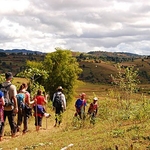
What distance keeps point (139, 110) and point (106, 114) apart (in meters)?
3.14

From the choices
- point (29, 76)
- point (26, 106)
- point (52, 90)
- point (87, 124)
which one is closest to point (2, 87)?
point (26, 106)

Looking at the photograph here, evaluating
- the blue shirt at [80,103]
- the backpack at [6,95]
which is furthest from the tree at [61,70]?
the backpack at [6,95]

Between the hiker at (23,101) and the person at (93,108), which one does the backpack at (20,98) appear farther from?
the person at (93,108)

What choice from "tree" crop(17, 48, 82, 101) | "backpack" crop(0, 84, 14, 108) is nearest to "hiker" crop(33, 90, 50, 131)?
"backpack" crop(0, 84, 14, 108)

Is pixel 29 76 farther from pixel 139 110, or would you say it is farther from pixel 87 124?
pixel 139 110

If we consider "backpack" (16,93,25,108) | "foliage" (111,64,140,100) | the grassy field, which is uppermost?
"foliage" (111,64,140,100)

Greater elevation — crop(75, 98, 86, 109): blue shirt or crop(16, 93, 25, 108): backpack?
crop(16, 93, 25, 108): backpack

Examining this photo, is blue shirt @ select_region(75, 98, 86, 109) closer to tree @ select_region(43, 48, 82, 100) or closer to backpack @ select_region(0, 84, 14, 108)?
backpack @ select_region(0, 84, 14, 108)

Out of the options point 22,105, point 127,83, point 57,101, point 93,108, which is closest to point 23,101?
point 22,105

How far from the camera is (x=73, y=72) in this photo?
57438 millimetres

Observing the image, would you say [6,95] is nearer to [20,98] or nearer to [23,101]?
[20,98]

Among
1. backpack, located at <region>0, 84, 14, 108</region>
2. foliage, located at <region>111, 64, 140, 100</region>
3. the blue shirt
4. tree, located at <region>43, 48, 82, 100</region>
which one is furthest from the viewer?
tree, located at <region>43, 48, 82, 100</region>

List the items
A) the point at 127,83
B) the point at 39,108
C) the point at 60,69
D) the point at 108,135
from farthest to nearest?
1. the point at 60,69
2. the point at 39,108
3. the point at 127,83
4. the point at 108,135

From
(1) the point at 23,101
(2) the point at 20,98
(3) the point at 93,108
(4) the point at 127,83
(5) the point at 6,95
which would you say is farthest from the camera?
(3) the point at 93,108
